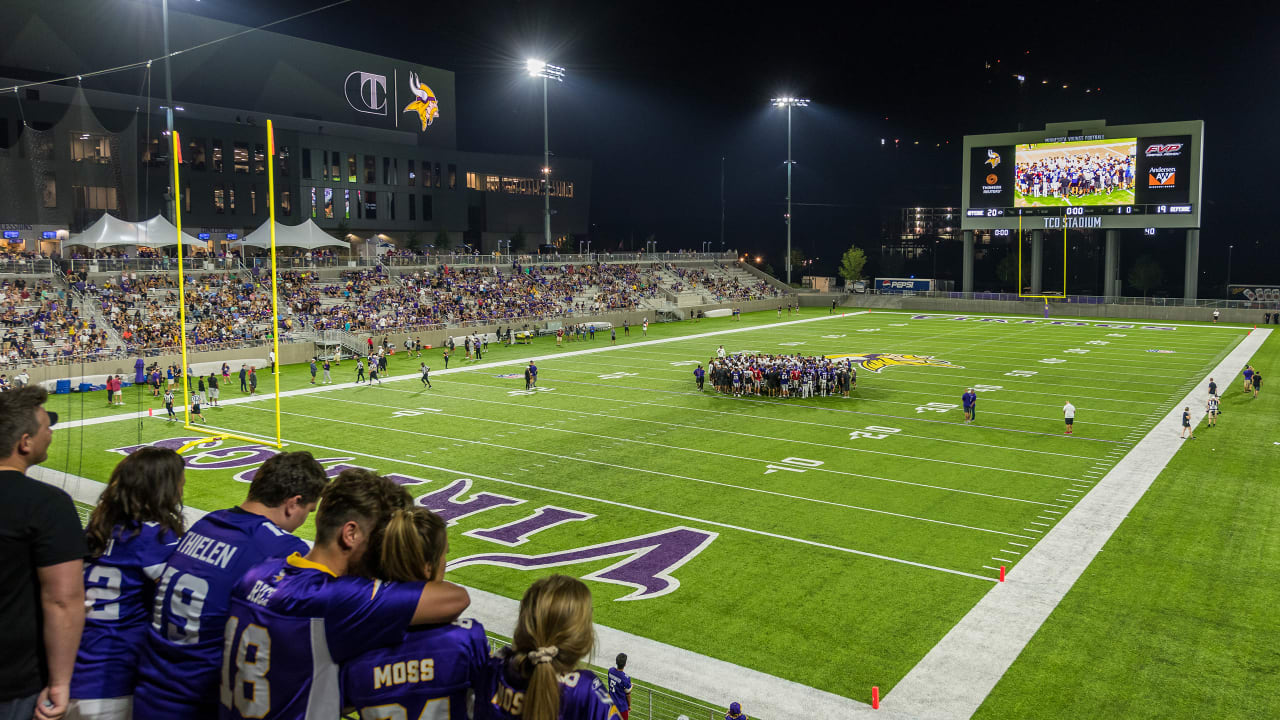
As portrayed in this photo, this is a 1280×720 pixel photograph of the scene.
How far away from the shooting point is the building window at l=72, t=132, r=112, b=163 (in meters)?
47.7

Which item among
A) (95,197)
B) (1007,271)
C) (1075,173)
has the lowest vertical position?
(1007,271)

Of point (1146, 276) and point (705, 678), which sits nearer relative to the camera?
point (705, 678)

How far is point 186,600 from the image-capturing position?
3420 mm

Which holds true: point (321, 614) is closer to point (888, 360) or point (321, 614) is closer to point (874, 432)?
point (874, 432)

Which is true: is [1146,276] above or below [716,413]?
above

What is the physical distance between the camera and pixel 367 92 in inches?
2594

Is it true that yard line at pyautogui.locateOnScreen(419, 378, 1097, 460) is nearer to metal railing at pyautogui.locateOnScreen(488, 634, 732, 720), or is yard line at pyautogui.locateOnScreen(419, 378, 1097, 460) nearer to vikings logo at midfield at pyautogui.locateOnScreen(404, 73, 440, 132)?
metal railing at pyautogui.locateOnScreen(488, 634, 732, 720)

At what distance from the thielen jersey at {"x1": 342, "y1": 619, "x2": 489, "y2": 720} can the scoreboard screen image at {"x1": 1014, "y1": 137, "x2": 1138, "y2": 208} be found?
2481 inches

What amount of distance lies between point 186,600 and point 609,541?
11.0 m

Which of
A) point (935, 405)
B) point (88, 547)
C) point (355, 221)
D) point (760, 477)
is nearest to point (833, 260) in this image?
point (355, 221)

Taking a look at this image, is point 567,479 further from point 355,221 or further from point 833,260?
point 833,260

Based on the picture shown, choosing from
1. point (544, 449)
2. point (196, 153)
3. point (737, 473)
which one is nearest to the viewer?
point (737, 473)

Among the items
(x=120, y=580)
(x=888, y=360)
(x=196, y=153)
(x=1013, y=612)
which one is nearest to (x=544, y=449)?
(x=1013, y=612)

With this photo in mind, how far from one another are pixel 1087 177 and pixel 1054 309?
8.83 metres
